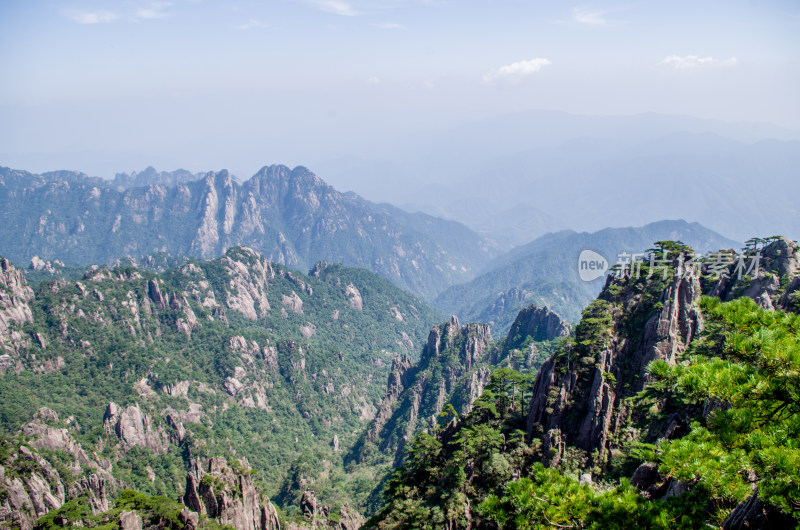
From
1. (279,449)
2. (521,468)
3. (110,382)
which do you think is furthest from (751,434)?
(110,382)

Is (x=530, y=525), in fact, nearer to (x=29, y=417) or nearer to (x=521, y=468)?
(x=521, y=468)

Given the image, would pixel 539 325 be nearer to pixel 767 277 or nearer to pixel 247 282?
pixel 767 277

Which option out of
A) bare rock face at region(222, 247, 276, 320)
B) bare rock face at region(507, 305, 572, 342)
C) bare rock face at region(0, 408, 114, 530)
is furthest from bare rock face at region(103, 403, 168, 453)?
bare rock face at region(507, 305, 572, 342)

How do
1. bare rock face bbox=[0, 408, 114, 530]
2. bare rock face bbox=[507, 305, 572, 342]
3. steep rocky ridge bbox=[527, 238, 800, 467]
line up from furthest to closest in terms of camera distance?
bare rock face bbox=[507, 305, 572, 342], bare rock face bbox=[0, 408, 114, 530], steep rocky ridge bbox=[527, 238, 800, 467]

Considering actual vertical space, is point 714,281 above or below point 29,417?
above

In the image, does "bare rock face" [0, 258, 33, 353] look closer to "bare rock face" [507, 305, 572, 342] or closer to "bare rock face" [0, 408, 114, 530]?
"bare rock face" [0, 408, 114, 530]
